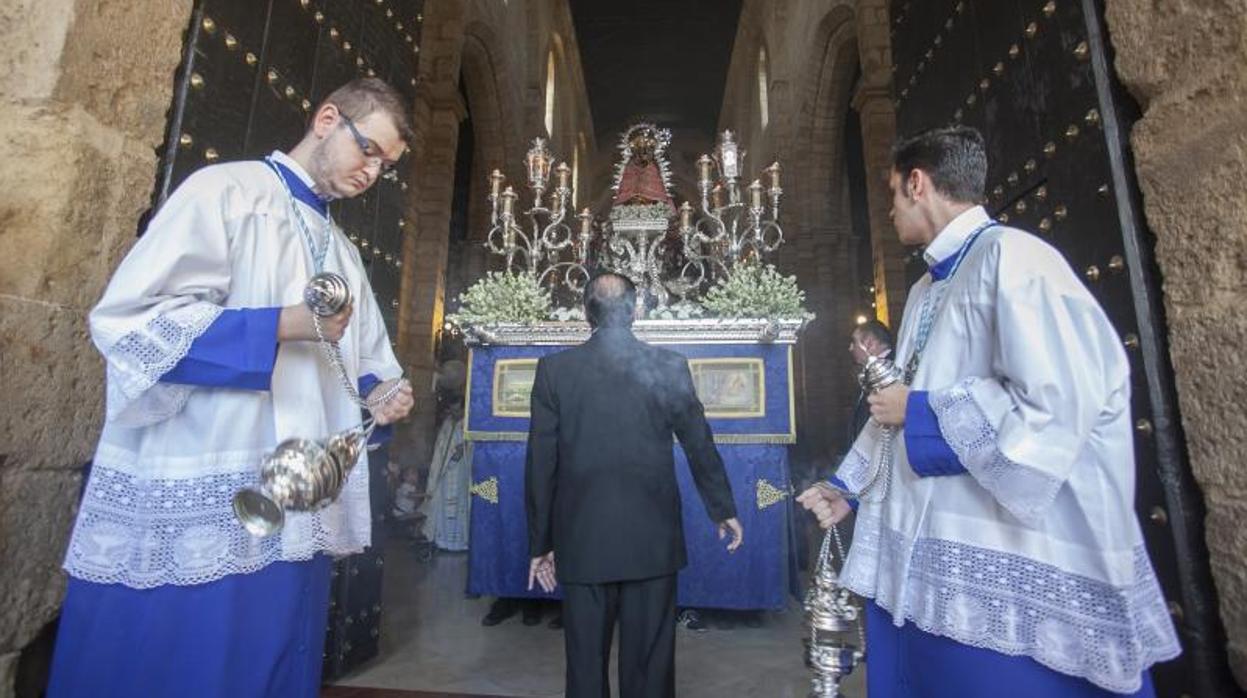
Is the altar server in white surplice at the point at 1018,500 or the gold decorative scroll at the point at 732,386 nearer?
the altar server in white surplice at the point at 1018,500

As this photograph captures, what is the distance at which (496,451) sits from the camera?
4.02m

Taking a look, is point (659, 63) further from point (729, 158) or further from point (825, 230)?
point (729, 158)

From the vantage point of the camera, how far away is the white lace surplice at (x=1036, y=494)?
1121 millimetres

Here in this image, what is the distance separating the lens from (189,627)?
1209 mm

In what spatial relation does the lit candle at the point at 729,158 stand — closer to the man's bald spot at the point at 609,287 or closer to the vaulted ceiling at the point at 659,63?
the man's bald spot at the point at 609,287

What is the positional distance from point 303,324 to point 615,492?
1.32 metres

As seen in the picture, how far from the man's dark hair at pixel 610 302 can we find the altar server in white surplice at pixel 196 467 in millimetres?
1247

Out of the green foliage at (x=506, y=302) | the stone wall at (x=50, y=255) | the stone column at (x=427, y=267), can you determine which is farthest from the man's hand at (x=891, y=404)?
the stone column at (x=427, y=267)

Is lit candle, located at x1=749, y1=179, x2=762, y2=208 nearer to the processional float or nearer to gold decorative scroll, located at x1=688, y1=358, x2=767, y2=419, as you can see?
Answer: the processional float

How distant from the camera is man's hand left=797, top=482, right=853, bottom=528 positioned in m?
1.61

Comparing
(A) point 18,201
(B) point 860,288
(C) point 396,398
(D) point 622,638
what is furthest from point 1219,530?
(B) point 860,288

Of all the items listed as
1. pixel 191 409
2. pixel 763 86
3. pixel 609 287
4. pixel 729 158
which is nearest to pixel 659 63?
pixel 763 86

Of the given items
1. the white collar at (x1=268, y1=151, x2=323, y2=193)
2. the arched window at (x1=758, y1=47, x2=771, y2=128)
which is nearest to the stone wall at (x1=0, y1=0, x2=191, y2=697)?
the white collar at (x1=268, y1=151, x2=323, y2=193)

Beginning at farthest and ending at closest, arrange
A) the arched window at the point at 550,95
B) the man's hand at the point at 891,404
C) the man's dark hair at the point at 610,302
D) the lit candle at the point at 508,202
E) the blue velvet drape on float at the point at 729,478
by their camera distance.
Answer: the arched window at the point at 550,95 < the lit candle at the point at 508,202 < the blue velvet drape on float at the point at 729,478 < the man's dark hair at the point at 610,302 < the man's hand at the point at 891,404
